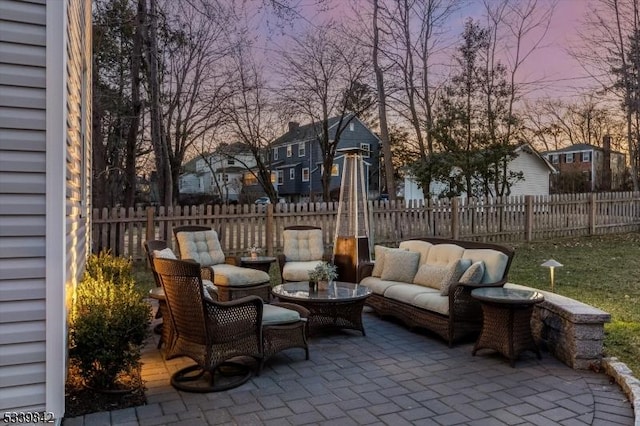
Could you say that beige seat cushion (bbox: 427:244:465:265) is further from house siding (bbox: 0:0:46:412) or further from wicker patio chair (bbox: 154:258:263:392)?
house siding (bbox: 0:0:46:412)

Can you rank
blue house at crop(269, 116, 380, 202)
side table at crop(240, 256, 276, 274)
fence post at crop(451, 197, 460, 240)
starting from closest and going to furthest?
1. side table at crop(240, 256, 276, 274)
2. fence post at crop(451, 197, 460, 240)
3. blue house at crop(269, 116, 380, 202)

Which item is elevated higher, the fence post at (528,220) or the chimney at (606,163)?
the chimney at (606,163)

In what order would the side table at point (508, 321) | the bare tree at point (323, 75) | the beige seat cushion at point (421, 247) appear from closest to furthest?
the side table at point (508, 321) → the beige seat cushion at point (421, 247) → the bare tree at point (323, 75)

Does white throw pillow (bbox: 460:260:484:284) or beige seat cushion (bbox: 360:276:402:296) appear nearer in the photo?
white throw pillow (bbox: 460:260:484:284)

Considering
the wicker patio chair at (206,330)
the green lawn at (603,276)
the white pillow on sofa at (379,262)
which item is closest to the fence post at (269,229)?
the white pillow on sofa at (379,262)

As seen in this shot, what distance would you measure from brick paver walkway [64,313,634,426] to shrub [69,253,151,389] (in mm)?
294

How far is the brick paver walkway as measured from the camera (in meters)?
2.95

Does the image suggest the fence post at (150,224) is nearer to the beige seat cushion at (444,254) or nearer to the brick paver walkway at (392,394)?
the brick paver walkway at (392,394)

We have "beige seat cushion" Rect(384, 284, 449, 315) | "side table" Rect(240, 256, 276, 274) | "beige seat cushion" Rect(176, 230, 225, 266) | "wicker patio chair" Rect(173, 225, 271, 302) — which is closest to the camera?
"beige seat cushion" Rect(384, 284, 449, 315)

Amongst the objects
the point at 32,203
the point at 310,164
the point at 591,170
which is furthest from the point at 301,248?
the point at 591,170

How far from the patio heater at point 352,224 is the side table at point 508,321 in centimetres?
247

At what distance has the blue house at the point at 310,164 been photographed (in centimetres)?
2670

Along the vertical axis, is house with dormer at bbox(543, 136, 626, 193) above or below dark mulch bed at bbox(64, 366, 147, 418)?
above

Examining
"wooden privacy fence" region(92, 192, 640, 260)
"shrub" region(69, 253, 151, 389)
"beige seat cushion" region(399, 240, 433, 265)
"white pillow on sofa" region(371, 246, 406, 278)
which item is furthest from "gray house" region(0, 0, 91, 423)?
"wooden privacy fence" region(92, 192, 640, 260)
